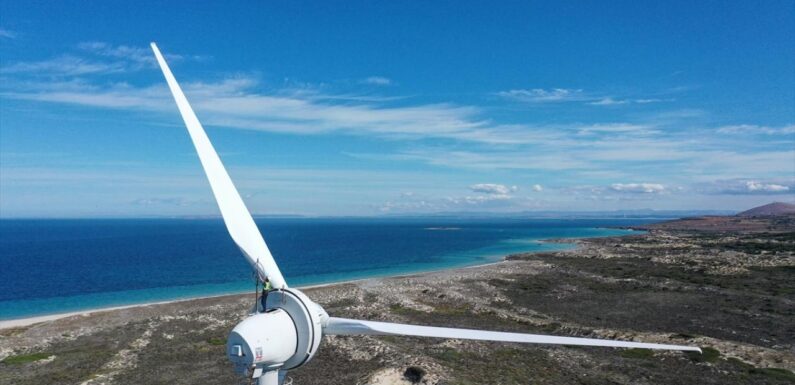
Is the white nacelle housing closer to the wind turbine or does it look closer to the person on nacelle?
the wind turbine

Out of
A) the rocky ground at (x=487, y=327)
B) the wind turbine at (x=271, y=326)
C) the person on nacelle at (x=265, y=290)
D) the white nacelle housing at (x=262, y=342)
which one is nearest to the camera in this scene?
the white nacelle housing at (x=262, y=342)

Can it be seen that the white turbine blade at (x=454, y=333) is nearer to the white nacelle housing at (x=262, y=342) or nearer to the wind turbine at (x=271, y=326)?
the wind turbine at (x=271, y=326)

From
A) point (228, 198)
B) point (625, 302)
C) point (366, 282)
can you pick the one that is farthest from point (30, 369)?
point (625, 302)

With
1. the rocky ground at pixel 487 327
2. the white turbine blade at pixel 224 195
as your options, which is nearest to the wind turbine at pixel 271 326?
the white turbine blade at pixel 224 195

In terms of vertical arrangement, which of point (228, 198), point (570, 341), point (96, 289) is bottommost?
point (96, 289)

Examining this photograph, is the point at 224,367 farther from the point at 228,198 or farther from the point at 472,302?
the point at 472,302

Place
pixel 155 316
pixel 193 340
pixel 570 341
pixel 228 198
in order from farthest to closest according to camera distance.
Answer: pixel 155 316 → pixel 193 340 → pixel 228 198 → pixel 570 341

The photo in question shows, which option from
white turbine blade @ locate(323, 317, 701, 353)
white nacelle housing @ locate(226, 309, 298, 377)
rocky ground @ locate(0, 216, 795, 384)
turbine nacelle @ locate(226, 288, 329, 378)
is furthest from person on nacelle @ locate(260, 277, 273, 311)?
rocky ground @ locate(0, 216, 795, 384)
